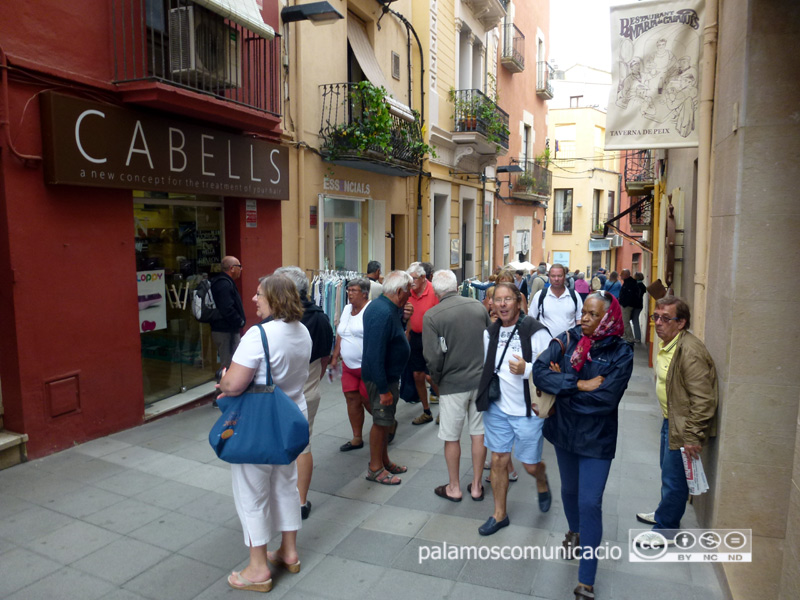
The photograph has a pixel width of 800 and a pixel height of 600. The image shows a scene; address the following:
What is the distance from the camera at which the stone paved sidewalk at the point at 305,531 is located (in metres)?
3.71

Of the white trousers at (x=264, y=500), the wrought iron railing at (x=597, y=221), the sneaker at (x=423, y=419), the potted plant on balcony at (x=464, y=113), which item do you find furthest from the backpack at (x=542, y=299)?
the wrought iron railing at (x=597, y=221)

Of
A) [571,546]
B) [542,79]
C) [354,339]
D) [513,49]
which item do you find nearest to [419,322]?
[354,339]

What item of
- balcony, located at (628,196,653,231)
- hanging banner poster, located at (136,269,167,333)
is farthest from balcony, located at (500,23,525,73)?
hanging banner poster, located at (136,269,167,333)

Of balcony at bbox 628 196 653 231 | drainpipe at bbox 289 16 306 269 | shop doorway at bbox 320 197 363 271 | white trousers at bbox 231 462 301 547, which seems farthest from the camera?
balcony at bbox 628 196 653 231

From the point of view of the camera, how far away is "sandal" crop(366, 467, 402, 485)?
529 centimetres

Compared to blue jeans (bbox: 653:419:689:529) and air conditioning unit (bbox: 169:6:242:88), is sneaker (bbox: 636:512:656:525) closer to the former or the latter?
blue jeans (bbox: 653:419:689:529)

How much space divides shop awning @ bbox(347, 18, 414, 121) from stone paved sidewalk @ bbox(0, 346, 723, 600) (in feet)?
23.0

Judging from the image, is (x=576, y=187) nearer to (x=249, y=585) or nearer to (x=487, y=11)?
(x=487, y=11)

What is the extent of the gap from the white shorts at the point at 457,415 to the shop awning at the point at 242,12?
191 inches

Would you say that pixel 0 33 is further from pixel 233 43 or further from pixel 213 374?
pixel 213 374

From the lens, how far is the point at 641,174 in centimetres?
1599

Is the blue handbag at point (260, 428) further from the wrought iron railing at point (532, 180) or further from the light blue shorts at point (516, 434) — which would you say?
the wrought iron railing at point (532, 180)

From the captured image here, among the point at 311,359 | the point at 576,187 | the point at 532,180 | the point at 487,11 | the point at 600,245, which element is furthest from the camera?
the point at 600,245

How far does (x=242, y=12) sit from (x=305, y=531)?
5731 mm
